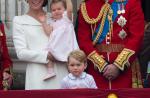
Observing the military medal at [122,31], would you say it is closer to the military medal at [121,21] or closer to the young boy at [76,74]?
the military medal at [121,21]

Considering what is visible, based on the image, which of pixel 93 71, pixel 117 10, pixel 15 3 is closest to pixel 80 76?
pixel 93 71

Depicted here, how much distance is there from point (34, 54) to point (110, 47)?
2.62 ft

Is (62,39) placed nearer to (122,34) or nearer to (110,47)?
(110,47)

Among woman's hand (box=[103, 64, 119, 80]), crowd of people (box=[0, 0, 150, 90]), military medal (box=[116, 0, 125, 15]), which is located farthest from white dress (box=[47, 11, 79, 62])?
military medal (box=[116, 0, 125, 15])

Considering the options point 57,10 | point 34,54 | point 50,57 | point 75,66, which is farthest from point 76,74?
point 57,10

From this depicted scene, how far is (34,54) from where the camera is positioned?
6.49 metres

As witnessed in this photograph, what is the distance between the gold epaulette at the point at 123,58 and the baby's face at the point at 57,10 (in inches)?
28.7

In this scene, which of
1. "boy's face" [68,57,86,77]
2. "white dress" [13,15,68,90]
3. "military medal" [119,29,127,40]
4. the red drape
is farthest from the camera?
"military medal" [119,29,127,40]

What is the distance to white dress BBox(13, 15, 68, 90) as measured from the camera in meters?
6.51

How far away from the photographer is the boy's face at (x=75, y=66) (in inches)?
247

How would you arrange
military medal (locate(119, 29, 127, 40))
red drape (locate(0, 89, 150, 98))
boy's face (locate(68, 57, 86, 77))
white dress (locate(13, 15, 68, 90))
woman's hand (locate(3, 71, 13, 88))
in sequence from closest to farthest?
red drape (locate(0, 89, 150, 98))
boy's face (locate(68, 57, 86, 77))
white dress (locate(13, 15, 68, 90))
military medal (locate(119, 29, 127, 40))
woman's hand (locate(3, 71, 13, 88))

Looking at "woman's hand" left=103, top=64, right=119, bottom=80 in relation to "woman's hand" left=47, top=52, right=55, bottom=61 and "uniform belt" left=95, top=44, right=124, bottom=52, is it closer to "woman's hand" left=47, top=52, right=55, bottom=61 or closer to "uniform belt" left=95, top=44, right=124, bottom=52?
"uniform belt" left=95, top=44, right=124, bottom=52

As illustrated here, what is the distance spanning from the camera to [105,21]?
673cm

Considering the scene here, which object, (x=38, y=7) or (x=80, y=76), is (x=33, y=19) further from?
(x=80, y=76)
